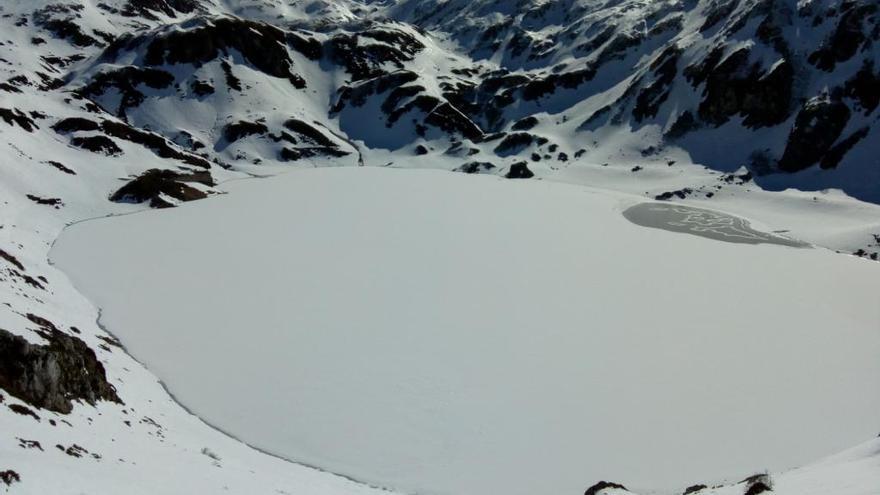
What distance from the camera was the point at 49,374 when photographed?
22875mm

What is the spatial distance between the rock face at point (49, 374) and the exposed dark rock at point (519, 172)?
332 ft

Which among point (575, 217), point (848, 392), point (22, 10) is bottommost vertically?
point (848, 392)

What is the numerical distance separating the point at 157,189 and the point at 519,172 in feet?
230

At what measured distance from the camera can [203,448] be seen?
25609 millimetres

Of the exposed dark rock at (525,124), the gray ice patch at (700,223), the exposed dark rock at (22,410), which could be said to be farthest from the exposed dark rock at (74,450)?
the exposed dark rock at (525,124)

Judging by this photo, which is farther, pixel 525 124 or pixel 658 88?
pixel 525 124

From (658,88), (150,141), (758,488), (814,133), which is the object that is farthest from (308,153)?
(758,488)

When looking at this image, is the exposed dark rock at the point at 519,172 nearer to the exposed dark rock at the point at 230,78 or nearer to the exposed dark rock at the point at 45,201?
the exposed dark rock at the point at 230,78

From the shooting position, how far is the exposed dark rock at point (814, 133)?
96750mm

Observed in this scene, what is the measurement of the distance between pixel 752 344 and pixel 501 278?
21604mm

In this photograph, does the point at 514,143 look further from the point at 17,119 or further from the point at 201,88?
the point at 17,119

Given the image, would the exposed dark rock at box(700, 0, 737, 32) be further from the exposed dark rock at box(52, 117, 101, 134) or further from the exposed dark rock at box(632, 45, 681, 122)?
the exposed dark rock at box(52, 117, 101, 134)

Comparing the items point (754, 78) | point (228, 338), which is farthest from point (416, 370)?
point (754, 78)

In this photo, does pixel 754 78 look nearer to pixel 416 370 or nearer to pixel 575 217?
pixel 575 217
